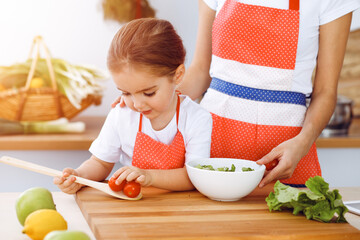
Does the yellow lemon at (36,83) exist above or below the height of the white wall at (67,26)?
below

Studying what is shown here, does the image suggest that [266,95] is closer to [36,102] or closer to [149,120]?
[149,120]

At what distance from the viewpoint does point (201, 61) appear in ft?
5.54

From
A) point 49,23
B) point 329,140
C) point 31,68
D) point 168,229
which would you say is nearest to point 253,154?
point 168,229

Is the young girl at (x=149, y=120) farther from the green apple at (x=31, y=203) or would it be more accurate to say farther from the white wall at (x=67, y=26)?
the white wall at (x=67, y=26)

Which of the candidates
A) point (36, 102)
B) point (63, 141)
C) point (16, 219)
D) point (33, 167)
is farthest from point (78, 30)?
Result: point (16, 219)

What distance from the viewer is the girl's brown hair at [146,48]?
1.18 meters

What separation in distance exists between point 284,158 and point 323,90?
31 cm

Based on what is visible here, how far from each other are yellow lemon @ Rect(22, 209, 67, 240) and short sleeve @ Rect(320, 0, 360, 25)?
3.22 feet

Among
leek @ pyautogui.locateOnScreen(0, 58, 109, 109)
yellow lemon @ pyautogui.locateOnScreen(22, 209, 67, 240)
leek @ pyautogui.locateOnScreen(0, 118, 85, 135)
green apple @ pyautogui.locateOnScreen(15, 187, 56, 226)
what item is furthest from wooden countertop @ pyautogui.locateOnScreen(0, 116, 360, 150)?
yellow lemon @ pyautogui.locateOnScreen(22, 209, 67, 240)

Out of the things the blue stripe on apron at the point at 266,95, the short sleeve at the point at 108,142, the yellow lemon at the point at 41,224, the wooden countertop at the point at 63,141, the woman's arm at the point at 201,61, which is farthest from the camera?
the wooden countertop at the point at 63,141

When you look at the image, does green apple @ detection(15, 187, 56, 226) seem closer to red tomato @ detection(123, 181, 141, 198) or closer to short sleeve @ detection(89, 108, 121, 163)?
red tomato @ detection(123, 181, 141, 198)

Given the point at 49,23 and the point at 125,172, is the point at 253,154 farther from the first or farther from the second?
the point at 49,23

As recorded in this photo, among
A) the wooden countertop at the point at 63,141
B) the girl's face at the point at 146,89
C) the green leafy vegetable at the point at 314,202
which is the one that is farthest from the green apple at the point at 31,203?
the wooden countertop at the point at 63,141

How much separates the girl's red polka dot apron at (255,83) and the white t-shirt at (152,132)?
0.62 ft
